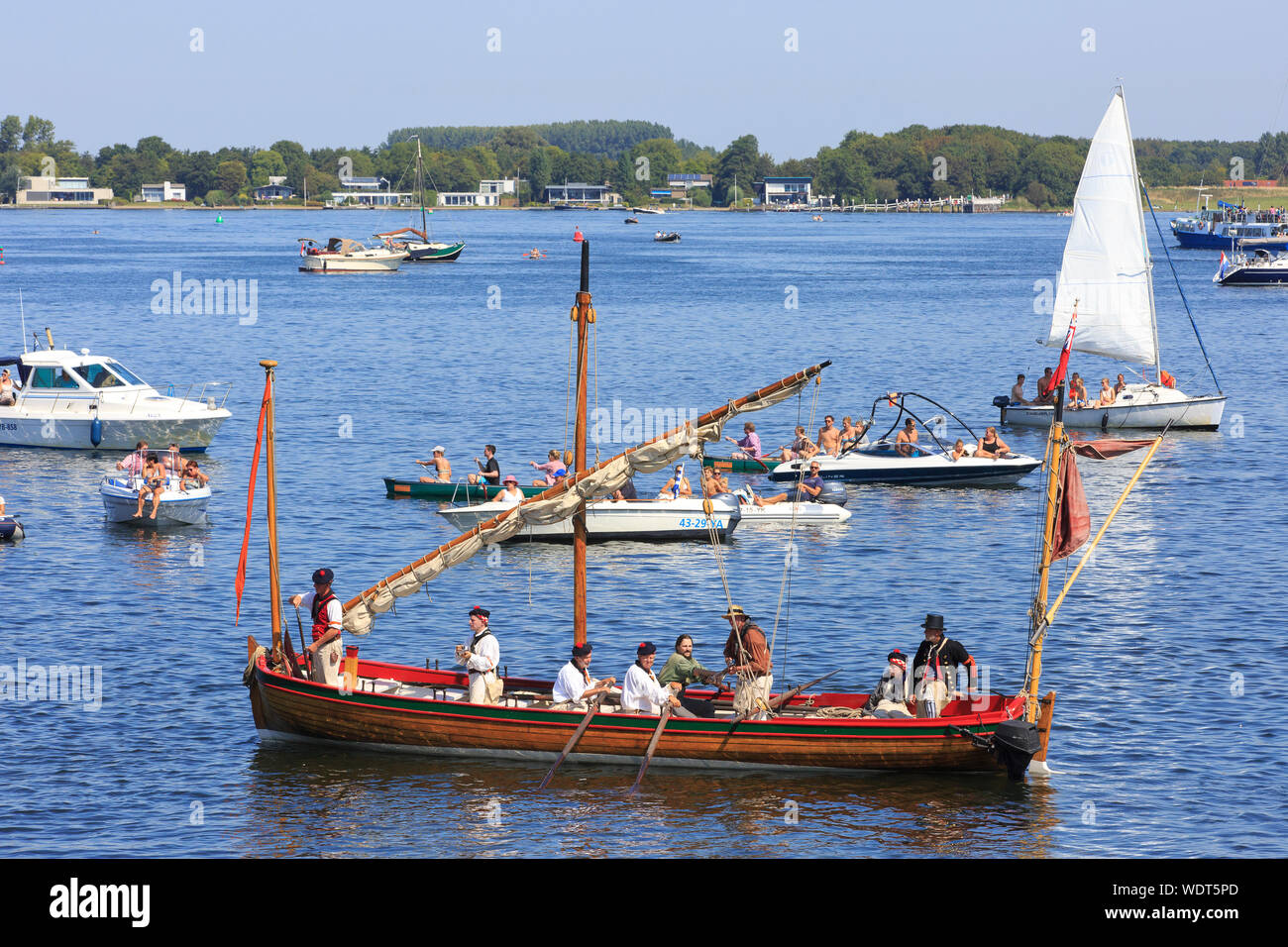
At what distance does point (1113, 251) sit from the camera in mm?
57625

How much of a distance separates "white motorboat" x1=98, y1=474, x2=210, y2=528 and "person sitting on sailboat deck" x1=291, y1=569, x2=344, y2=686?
60.0 feet

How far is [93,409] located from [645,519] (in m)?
23.7

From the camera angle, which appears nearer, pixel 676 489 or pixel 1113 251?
pixel 676 489

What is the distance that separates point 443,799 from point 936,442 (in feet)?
99.9

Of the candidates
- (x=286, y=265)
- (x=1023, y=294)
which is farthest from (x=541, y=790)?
(x=286, y=265)

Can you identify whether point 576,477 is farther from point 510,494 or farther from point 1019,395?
point 1019,395

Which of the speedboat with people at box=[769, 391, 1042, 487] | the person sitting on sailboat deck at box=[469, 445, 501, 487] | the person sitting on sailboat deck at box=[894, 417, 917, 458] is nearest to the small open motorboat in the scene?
the speedboat with people at box=[769, 391, 1042, 487]

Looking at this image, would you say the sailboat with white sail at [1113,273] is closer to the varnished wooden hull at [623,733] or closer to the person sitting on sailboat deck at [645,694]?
the varnished wooden hull at [623,733]

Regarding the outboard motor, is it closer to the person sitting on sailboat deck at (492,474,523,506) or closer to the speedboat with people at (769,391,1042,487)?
A: the person sitting on sailboat deck at (492,474,523,506)

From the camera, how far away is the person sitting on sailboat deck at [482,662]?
80.7ft

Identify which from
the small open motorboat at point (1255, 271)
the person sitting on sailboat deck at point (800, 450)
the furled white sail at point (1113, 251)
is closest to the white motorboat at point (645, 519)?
the person sitting on sailboat deck at point (800, 450)

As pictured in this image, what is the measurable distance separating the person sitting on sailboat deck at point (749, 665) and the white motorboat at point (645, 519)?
51.2 feet

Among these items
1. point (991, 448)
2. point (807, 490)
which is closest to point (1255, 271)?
point (991, 448)
